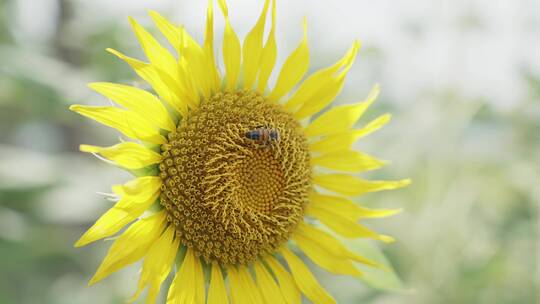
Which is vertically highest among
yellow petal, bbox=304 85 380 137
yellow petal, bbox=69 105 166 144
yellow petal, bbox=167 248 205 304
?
yellow petal, bbox=304 85 380 137

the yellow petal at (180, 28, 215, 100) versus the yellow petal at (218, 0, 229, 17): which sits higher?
the yellow petal at (218, 0, 229, 17)

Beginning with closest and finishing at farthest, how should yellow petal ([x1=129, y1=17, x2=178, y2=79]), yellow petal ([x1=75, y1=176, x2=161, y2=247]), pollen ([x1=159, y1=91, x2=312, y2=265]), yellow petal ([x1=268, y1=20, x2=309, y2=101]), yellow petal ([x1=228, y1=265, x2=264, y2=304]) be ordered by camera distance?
yellow petal ([x1=75, y1=176, x2=161, y2=247])
yellow petal ([x1=129, y1=17, x2=178, y2=79])
pollen ([x1=159, y1=91, x2=312, y2=265])
yellow petal ([x1=228, y1=265, x2=264, y2=304])
yellow petal ([x1=268, y1=20, x2=309, y2=101])

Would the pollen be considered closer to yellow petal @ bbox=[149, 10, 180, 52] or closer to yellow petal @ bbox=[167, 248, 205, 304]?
yellow petal @ bbox=[167, 248, 205, 304]

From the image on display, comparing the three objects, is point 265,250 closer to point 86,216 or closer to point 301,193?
point 301,193

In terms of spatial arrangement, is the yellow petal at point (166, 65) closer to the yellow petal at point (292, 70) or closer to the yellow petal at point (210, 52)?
the yellow petal at point (210, 52)

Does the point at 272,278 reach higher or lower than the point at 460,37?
lower

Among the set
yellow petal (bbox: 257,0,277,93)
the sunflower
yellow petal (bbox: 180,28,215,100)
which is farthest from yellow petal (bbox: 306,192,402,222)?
yellow petal (bbox: 180,28,215,100)

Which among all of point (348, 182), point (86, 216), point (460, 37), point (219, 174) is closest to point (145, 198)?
point (219, 174)
